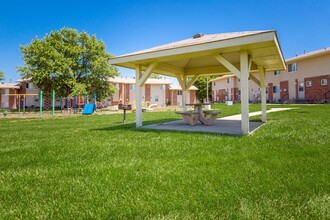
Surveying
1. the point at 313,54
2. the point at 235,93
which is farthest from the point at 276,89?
the point at 235,93

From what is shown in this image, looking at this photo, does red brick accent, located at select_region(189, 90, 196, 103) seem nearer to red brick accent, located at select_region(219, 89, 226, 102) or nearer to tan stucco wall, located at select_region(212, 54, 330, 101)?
red brick accent, located at select_region(219, 89, 226, 102)

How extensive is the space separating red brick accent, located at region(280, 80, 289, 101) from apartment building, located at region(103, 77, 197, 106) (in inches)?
677

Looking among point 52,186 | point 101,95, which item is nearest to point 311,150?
point 52,186

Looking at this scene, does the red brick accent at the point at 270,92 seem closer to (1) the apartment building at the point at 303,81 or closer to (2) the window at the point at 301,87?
(1) the apartment building at the point at 303,81

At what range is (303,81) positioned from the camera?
28.0 m

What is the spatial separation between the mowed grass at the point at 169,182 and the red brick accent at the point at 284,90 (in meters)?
30.0

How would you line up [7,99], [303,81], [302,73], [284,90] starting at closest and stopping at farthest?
[303,81] < [302,73] < [284,90] < [7,99]

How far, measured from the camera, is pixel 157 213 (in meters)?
2.06

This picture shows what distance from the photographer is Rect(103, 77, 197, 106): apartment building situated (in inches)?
1547

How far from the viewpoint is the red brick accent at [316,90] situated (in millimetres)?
25359

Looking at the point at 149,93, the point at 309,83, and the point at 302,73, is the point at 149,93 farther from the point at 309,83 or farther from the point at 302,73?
the point at 309,83

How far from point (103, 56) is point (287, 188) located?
31695mm

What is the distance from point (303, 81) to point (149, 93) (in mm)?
26074

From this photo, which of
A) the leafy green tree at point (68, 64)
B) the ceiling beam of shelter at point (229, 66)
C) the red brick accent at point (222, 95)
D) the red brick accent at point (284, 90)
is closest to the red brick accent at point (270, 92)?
the red brick accent at point (284, 90)
